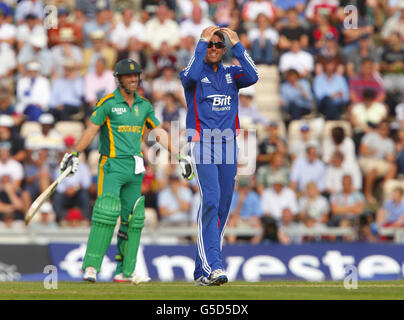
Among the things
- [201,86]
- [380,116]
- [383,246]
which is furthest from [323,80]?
[201,86]

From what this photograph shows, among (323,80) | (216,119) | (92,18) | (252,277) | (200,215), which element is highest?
(92,18)

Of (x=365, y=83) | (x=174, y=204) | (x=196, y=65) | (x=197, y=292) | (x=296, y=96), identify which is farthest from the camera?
(x=365, y=83)

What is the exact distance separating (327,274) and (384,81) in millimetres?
6477

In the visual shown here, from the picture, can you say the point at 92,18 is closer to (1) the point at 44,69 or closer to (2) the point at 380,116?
(1) the point at 44,69

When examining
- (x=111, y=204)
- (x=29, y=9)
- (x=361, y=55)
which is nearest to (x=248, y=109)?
(x=361, y=55)

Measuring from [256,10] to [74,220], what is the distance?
7.33 meters

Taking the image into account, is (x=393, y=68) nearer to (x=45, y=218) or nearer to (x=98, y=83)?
(x=98, y=83)

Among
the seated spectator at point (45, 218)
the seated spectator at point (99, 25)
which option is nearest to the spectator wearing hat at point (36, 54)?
the seated spectator at point (99, 25)

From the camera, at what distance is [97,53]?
21.7 meters

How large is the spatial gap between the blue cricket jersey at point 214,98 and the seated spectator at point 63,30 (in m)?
11.0

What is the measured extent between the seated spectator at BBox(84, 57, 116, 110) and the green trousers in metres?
8.93

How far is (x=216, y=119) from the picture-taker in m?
11.4

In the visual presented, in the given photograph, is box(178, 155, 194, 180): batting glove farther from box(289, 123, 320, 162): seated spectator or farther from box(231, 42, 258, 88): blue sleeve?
box(289, 123, 320, 162): seated spectator

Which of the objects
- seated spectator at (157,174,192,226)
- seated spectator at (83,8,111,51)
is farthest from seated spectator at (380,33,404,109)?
seated spectator at (83,8,111,51)
